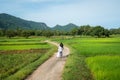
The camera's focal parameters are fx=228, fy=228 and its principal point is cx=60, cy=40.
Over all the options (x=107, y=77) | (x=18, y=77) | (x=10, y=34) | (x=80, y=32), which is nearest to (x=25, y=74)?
(x=18, y=77)

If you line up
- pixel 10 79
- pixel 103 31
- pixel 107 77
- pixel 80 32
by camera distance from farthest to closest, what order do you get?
pixel 80 32
pixel 103 31
pixel 10 79
pixel 107 77

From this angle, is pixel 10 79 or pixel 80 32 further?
pixel 80 32

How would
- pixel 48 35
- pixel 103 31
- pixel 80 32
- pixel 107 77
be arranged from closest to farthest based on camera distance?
1. pixel 107 77
2. pixel 103 31
3. pixel 48 35
4. pixel 80 32

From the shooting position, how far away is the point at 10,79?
1353 cm

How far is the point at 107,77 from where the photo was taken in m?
12.3

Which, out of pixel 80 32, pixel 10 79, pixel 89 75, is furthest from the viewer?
pixel 80 32

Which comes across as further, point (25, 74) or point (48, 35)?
point (48, 35)

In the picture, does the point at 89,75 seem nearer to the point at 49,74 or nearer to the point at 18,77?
the point at 49,74

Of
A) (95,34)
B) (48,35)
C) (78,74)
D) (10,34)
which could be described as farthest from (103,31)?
(78,74)

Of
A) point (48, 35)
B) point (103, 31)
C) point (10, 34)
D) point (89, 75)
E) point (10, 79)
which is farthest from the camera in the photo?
point (48, 35)

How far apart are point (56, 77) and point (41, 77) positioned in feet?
3.03

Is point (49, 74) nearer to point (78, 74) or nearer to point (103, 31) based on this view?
point (78, 74)

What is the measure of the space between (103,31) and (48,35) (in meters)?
34.0

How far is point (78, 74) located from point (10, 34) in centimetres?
11191
